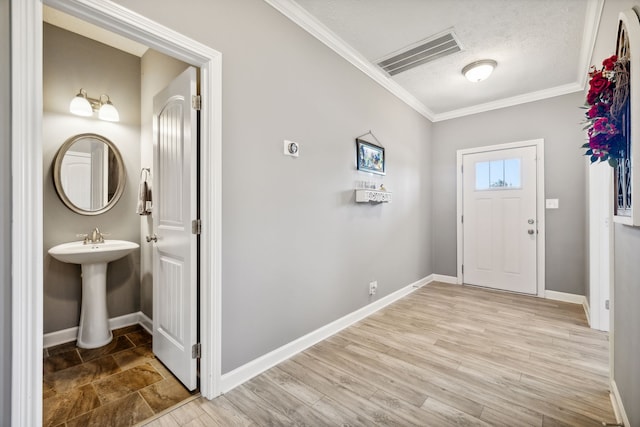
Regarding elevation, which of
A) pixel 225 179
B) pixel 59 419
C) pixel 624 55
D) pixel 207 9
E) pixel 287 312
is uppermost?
pixel 207 9

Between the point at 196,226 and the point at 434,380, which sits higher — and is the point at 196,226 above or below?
above

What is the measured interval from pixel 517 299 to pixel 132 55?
5.32m

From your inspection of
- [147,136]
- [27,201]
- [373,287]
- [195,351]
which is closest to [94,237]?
[147,136]

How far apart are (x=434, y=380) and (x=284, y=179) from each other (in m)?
1.76

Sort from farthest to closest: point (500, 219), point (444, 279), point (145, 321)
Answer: point (444, 279)
point (500, 219)
point (145, 321)

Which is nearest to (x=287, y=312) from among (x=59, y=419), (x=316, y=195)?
(x=316, y=195)

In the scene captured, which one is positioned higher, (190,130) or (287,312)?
(190,130)

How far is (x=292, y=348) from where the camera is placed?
2.25 meters

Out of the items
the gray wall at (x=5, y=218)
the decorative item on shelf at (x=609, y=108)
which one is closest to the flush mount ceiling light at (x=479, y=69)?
the decorative item on shelf at (x=609, y=108)

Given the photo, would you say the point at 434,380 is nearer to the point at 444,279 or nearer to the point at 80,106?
the point at 444,279

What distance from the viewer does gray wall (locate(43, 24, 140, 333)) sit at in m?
2.46

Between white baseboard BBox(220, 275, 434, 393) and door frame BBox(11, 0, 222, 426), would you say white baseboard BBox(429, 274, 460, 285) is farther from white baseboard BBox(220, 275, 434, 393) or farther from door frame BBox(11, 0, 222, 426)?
door frame BBox(11, 0, 222, 426)

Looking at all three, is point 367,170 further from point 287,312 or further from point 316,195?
point 287,312

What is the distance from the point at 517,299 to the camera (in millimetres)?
3680
